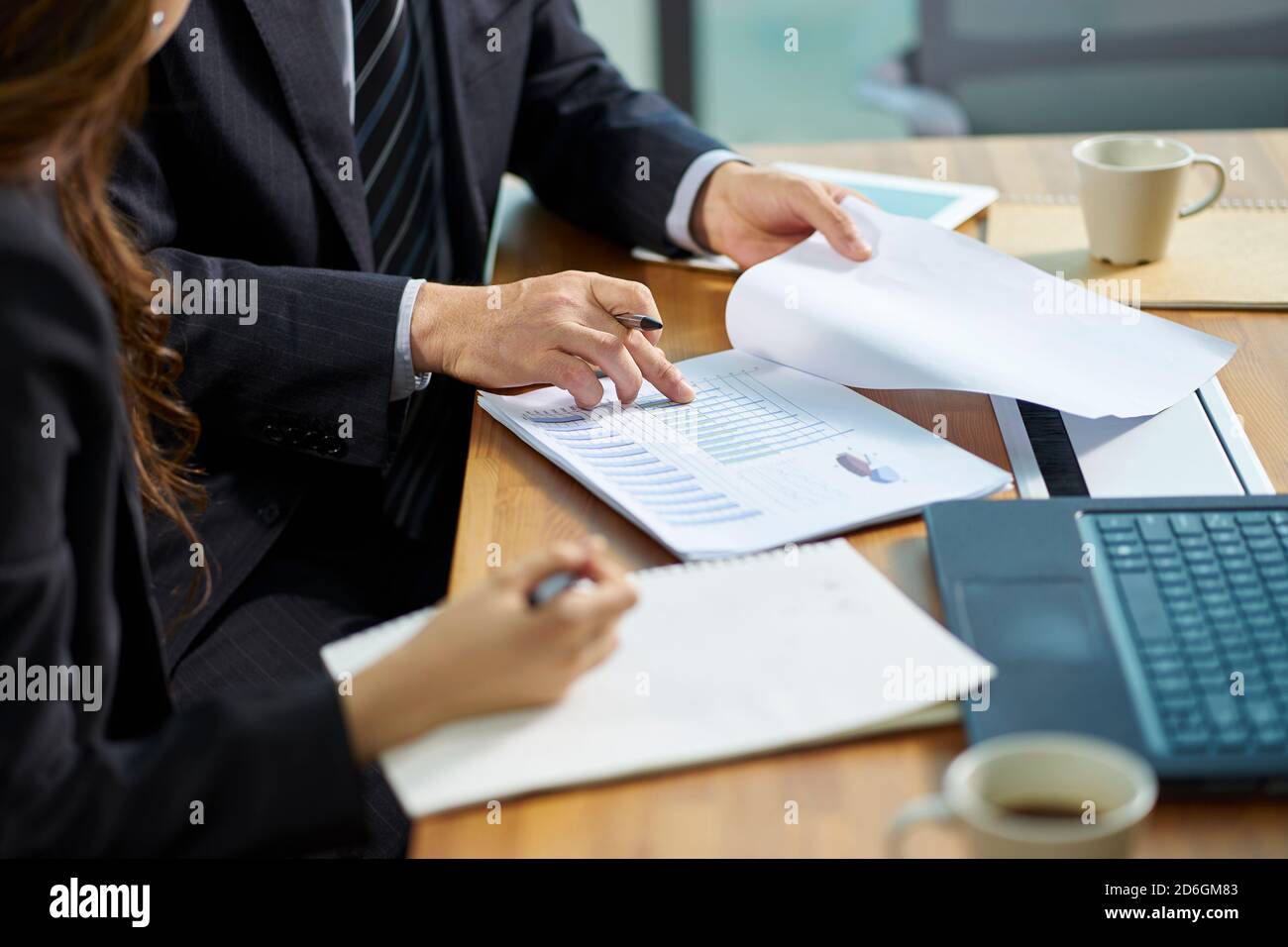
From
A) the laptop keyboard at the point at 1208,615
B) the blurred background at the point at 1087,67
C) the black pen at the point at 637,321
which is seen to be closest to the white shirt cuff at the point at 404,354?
the black pen at the point at 637,321

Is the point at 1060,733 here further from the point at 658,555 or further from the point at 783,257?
the point at 783,257

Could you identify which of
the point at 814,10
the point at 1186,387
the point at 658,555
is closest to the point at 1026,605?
the point at 658,555

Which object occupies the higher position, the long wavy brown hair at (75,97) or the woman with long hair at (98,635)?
the long wavy brown hair at (75,97)

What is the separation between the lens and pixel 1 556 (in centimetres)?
56

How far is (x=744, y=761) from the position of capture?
60cm

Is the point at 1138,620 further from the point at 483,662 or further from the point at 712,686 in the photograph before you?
the point at 483,662

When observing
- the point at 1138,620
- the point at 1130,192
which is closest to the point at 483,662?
the point at 1138,620

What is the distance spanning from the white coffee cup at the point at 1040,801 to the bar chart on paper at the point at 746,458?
0.84ft

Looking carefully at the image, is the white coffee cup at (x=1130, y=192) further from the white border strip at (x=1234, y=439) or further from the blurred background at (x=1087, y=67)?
the blurred background at (x=1087, y=67)

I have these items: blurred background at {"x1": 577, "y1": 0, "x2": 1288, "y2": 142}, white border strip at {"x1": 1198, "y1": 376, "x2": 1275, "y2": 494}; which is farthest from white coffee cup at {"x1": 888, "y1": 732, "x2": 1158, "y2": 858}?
blurred background at {"x1": 577, "y1": 0, "x2": 1288, "y2": 142}

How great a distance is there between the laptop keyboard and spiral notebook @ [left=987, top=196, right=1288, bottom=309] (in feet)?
1.38

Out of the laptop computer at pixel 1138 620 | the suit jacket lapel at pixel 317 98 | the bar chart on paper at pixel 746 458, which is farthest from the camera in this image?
the suit jacket lapel at pixel 317 98

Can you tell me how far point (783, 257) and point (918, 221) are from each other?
0.40 feet

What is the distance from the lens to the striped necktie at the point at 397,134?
124 cm
